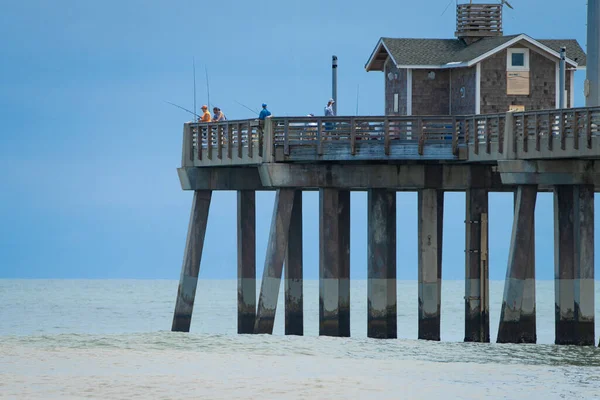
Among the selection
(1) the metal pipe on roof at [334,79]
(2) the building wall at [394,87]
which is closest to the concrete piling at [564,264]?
(1) the metal pipe on roof at [334,79]

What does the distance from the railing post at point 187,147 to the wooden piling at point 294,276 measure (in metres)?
3.17

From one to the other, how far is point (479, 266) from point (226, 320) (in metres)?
35.0

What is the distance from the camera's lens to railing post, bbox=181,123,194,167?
157ft

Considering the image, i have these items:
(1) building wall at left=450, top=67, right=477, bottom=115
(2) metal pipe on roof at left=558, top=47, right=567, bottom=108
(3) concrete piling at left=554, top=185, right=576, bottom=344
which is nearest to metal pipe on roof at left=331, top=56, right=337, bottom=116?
(1) building wall at left=450, top=67, right=477, bottom=115

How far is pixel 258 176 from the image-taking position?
4781 cm

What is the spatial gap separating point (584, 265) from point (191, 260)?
12607mm

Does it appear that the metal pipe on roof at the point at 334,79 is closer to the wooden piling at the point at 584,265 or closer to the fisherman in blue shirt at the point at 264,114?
the fisherman in blue shirt at the point at 264,114

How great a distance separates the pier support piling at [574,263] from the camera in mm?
40312

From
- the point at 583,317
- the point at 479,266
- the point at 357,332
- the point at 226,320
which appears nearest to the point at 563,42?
the point at 479,266

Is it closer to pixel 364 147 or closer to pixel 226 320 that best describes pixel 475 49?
pixel 364 147

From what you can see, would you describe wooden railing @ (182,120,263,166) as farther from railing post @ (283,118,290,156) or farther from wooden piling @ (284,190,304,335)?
wooden piling @ (284,190,304,335)

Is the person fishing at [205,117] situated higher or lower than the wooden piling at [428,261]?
higher

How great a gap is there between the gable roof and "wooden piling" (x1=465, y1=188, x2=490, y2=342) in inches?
203

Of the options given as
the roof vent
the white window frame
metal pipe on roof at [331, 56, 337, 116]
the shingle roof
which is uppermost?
the roof vent
